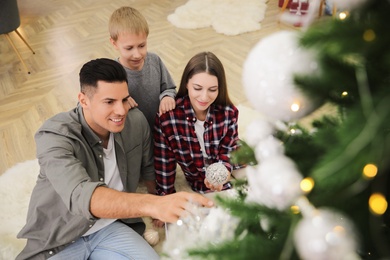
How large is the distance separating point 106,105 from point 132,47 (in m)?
0.52

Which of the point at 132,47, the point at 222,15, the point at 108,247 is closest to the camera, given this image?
the point at 108,247

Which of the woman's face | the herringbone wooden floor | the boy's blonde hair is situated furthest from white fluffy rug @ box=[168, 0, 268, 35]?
the woman's face

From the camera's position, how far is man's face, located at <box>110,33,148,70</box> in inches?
67.2

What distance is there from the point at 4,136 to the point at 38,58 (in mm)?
1331

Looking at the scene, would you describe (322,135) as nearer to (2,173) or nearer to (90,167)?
(90,167)

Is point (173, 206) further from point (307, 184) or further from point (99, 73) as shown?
point (99, 73)

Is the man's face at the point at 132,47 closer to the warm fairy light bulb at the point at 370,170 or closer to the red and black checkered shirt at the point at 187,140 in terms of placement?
the red and black checkered shirt at the point at 187,140

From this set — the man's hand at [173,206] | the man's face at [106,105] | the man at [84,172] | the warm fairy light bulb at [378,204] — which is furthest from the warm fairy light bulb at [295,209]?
the man's face at [106,105]

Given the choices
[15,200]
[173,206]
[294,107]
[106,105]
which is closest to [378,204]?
[294,107]

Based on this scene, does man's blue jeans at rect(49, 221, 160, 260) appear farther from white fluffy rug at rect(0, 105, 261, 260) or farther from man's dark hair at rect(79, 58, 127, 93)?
man's dark hair at rect(79, 58, 127, 93)

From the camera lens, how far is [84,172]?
3.81 feet

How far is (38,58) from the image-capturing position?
11.4 feet

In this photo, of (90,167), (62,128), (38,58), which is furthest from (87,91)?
(38,58)

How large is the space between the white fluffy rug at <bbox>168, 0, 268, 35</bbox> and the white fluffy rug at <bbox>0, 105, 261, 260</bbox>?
210cm
